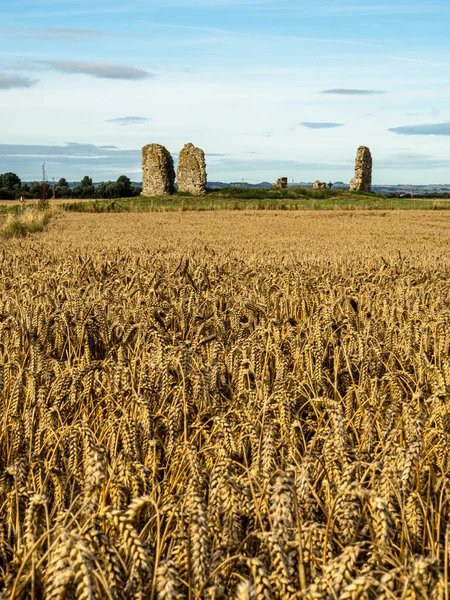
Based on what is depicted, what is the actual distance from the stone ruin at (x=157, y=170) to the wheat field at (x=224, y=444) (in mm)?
39750

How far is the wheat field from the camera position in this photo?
1.58 meters

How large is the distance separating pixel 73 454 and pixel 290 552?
1118mm

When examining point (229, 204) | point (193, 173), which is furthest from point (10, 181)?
point (229, 204)

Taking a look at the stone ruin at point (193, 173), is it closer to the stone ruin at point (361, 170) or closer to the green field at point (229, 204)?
the green field at point (229, 204)

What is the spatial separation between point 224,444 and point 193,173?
1729 inches

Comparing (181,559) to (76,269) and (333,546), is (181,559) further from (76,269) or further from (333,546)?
(76,269)

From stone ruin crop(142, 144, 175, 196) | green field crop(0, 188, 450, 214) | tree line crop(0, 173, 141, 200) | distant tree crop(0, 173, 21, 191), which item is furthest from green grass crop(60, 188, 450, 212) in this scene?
distant tree crop(0, 173, 21, 191)

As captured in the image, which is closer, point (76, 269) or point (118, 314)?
point (118, 314)

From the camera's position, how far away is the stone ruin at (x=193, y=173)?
4519 cm

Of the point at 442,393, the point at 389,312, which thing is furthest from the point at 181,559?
the point at 389,312

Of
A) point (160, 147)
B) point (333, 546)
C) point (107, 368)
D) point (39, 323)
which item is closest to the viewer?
point (333, 546)

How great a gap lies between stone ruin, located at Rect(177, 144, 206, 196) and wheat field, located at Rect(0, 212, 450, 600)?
38.9 metres

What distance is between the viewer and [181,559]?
1.85 meters

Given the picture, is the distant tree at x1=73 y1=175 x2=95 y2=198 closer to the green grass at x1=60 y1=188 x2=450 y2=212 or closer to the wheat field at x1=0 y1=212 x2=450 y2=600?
the green grass at x1=60 y1=188 x2=450 y2=212
